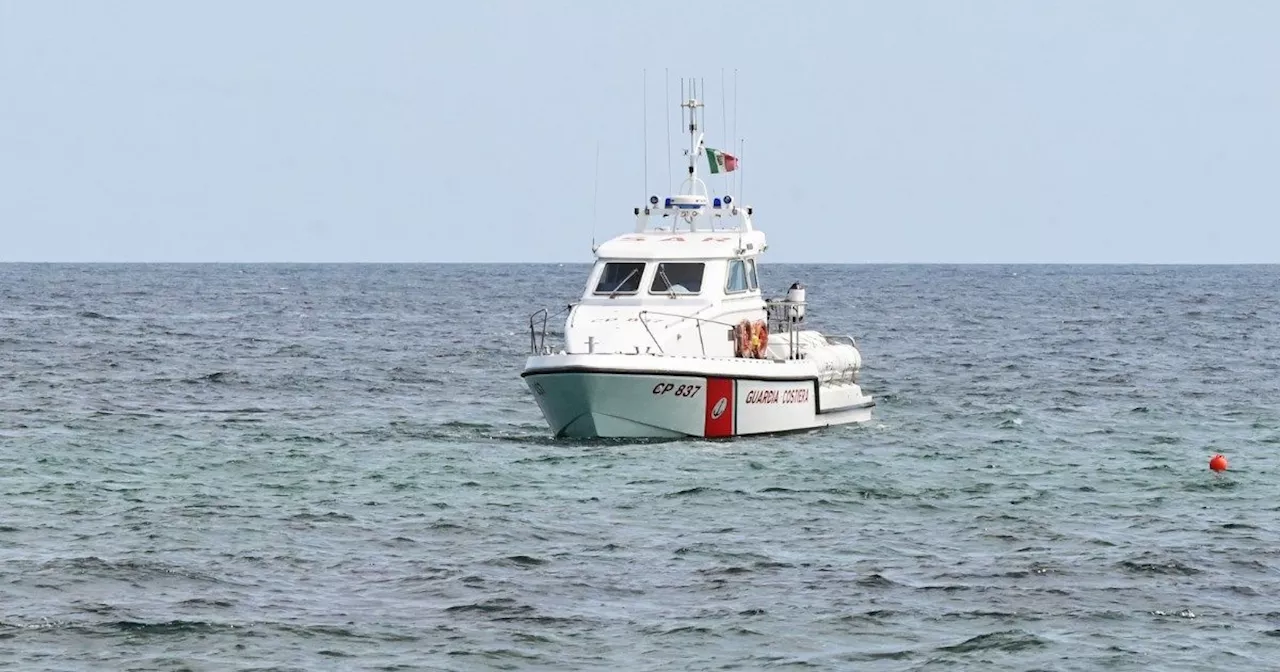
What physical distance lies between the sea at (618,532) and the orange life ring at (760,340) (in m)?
1.26

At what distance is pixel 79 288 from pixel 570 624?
105 metres

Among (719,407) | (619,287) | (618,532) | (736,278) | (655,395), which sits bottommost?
(618,532)

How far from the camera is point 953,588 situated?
656 inches

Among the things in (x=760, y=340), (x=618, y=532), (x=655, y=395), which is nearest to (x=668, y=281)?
(x=760, y=340)

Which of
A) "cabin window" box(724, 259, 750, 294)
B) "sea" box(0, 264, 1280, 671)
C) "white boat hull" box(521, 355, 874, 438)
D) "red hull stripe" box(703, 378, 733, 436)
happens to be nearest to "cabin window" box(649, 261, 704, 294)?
"cabin window" box(724, 259, 750, 294)

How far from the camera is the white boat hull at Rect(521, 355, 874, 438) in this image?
2505cm

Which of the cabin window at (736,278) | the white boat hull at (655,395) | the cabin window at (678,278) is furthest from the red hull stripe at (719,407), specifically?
the cabin window at (736,278)

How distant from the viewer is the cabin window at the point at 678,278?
89.9 feet

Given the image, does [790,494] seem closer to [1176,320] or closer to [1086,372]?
[1086,372]
